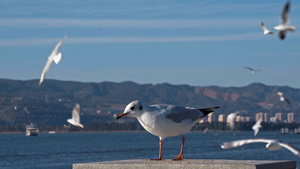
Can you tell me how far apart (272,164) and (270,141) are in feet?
1.87

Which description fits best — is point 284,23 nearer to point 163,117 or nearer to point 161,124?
point 163,117

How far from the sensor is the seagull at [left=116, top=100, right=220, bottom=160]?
12.9 meters

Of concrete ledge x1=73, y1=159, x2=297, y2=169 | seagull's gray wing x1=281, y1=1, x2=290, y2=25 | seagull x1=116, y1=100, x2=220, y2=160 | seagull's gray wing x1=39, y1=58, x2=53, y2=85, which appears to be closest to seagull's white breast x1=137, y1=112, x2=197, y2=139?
seagull x1=116, y1=100, x2=220, y2=160

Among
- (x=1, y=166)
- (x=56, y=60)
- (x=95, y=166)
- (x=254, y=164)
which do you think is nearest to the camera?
(x=254, y=164)

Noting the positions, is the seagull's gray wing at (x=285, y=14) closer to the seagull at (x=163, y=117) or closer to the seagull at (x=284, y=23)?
the seagull at (x=284, y=23)

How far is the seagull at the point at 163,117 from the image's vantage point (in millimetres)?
12859

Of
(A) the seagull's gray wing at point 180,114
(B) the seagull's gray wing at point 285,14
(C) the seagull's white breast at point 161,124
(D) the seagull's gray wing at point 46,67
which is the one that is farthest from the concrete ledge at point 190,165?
(B) the seagull's gray wing at point 285,14

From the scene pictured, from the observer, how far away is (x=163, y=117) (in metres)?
13.0

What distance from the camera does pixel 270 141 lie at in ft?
38.8

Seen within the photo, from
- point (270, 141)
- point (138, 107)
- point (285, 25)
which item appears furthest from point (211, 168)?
point (285, 25)

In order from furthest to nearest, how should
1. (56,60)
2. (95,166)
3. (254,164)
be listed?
(56,60) → (95,166) → (254,164)

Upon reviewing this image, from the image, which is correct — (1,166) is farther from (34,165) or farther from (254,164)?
(254,164)

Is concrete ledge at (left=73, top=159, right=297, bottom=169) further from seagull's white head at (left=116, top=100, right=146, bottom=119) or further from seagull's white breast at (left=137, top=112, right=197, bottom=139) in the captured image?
seagull's white head at (left=116, top=100, right=146, bottom=119)

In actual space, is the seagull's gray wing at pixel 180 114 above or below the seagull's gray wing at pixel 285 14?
below
